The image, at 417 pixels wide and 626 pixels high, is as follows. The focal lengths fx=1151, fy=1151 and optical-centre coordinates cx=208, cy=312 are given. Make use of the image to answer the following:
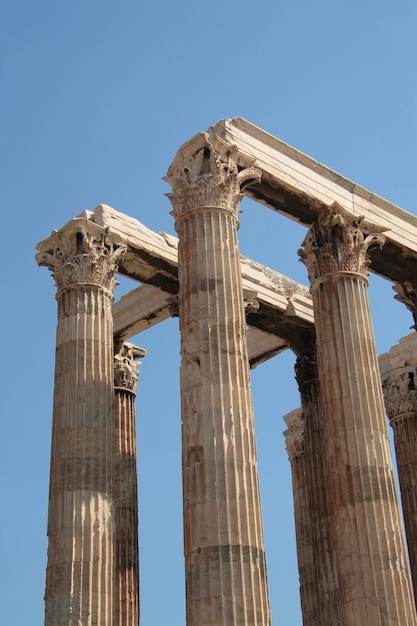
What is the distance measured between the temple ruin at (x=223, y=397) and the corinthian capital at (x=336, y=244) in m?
0.05

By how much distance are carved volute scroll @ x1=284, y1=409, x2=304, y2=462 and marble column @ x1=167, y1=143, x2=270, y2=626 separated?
56.9ft

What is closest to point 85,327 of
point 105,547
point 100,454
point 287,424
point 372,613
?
point 100,454

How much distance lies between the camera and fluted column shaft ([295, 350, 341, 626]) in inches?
1409

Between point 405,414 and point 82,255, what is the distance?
15661 millimetres

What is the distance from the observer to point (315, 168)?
116ft

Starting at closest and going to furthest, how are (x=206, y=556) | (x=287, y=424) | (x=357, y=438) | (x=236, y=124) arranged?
(x=206, y=556) < (x=357, y=438) < (x=236, y=124) < (x=287, y=424)

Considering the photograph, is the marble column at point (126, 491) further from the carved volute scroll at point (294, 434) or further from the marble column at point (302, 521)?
the carved volute scroll at point (294, 434)

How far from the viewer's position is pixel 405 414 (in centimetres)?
4334

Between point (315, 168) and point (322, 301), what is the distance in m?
4.38

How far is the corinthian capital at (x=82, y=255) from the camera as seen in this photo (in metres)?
33.7

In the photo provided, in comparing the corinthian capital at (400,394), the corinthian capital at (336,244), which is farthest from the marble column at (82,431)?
the corinthian capital at (400,394)

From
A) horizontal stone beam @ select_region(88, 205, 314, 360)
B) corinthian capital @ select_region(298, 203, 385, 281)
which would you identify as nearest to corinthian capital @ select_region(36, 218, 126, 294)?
horizontal stone beam @ select_region(88, 205, 314, 360)

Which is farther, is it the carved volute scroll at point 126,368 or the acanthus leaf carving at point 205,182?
the carved volute scroll at point 126,368

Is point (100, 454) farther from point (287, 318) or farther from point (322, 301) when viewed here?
point (287, 318)
